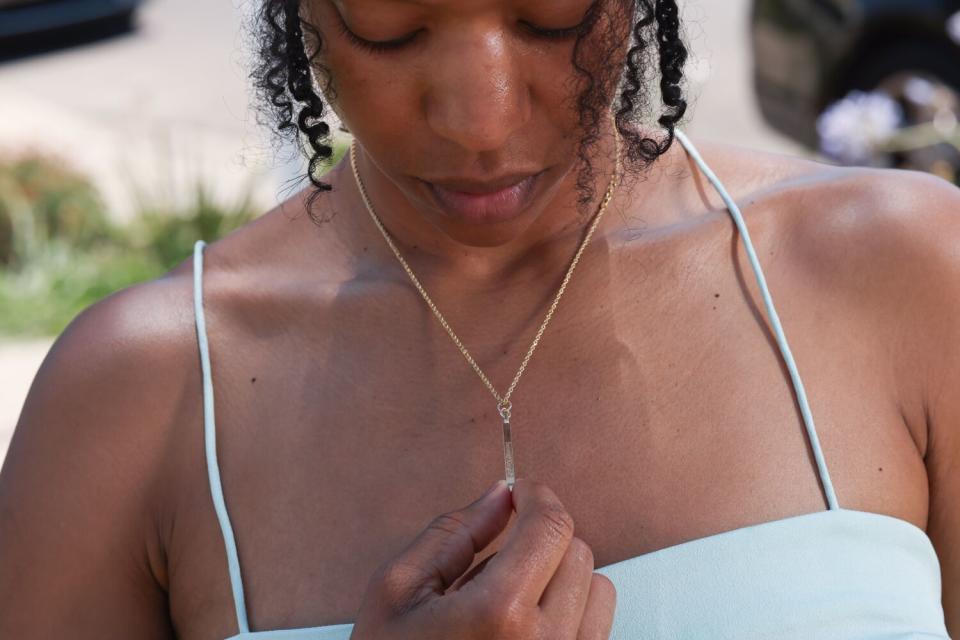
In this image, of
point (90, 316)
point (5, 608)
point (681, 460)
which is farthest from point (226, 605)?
point (681, 460)

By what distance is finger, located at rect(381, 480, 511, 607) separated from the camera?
1.56 metres

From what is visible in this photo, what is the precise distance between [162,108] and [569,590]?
7562 millimetres

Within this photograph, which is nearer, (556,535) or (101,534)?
(556,535)

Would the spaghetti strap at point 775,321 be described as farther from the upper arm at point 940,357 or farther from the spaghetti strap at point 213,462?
the spaghetti strap at point 213,462

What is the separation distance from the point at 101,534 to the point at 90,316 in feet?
1.07

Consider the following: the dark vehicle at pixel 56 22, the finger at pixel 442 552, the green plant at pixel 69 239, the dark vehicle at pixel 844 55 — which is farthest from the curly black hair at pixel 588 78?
the dark vehicle at pixel 56 22

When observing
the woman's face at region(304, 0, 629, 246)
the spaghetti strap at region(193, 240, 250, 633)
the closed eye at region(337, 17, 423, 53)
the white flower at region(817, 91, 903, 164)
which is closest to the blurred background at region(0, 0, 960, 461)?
the white flower at region(817, 91, 903, 164)

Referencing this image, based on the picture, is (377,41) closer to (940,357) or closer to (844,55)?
(940,357)

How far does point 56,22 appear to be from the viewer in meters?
10.6

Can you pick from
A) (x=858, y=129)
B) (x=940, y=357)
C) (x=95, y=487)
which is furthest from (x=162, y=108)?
(x=940, y=357)

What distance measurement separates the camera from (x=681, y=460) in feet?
6.00

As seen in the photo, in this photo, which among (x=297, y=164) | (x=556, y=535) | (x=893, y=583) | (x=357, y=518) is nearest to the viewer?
(x=556, y=535)

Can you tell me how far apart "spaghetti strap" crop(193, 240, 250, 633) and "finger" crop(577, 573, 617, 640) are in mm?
512

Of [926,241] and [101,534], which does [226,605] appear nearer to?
[101,534]
